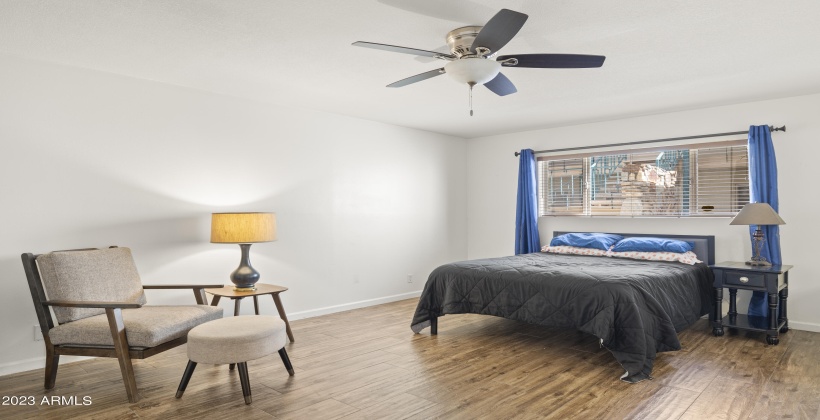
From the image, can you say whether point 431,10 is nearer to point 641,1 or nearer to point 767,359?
point 641,1

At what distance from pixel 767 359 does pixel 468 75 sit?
3.12 meters

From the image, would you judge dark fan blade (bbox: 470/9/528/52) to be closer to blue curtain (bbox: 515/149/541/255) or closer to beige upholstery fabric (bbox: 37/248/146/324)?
beige upholstery fabric (bbox: 37/248/146/324)

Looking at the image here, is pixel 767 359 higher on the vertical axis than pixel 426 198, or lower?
lower

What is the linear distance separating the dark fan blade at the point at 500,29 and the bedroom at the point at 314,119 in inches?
7.9

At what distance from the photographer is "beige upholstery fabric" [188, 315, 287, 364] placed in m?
2.84

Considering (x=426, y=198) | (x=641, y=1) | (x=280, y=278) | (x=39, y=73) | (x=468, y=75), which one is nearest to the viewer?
(x=641, y=1)

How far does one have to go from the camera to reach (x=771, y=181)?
468cm

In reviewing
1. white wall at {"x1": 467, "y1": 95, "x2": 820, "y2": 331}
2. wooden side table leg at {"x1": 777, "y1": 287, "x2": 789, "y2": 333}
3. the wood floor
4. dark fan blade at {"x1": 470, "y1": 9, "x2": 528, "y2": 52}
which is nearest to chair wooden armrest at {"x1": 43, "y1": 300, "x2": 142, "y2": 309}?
the wood floor

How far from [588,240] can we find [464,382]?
294 centimetres

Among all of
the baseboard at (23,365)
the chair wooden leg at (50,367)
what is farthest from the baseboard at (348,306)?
the chair wooden leg at (50,367)

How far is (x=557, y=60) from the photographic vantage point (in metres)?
2.82

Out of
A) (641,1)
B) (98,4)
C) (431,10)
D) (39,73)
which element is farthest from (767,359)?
(39,73)

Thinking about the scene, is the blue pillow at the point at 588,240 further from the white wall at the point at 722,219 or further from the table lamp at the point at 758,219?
the table lamp at the point at 758,219

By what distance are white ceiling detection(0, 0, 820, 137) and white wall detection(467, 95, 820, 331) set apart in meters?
0.25
